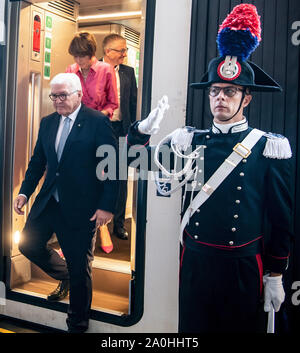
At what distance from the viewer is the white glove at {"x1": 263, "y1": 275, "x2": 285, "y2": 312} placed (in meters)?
2.00

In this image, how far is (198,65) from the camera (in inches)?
93.3

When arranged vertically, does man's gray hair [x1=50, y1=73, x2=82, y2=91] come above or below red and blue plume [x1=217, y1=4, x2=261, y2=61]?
below

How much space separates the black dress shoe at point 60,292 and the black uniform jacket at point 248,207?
122cm

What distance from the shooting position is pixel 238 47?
6.39 feet

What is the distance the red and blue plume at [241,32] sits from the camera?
1927 millimetres

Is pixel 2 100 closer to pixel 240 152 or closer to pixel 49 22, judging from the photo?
pixel 49 22

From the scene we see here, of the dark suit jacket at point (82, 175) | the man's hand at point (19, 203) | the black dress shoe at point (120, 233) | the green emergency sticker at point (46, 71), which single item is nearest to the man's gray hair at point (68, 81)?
the dark suit jacket at point (82, 175)

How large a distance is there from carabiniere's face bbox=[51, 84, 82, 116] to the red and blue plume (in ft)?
3.54

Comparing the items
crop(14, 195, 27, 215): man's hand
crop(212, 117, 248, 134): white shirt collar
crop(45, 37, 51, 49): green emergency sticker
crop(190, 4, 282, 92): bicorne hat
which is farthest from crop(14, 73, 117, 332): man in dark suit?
crop(190, 4, 282, 92): bicorne hat

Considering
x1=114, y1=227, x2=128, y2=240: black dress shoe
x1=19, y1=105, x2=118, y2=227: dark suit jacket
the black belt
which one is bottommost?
x1=114, y1=227, x2=128, y2=240: black dress shoe

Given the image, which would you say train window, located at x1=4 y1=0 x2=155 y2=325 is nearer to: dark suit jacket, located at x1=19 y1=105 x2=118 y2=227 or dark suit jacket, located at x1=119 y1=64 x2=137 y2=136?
dark suit jacket, located at x1=19 y1=105 x2=118 y2=227

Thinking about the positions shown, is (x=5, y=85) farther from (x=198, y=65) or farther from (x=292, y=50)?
(x=292, y=50)
